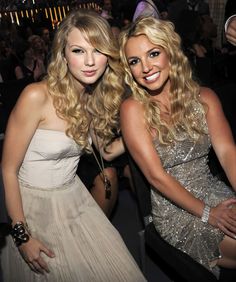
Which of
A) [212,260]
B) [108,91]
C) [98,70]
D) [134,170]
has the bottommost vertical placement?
[212,260]

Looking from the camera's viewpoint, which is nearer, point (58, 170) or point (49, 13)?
point (58, 170)

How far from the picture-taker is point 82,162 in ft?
8.91

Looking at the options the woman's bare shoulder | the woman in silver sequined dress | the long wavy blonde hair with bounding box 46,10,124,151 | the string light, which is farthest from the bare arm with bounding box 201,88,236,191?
the string light

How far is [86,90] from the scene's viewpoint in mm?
2016

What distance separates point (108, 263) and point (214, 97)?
1.05 m

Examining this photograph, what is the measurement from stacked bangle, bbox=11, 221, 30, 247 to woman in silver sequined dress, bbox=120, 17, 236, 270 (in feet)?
2.12

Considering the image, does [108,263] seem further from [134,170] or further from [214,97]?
[214,97]

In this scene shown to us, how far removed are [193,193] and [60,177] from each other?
2.43 feet

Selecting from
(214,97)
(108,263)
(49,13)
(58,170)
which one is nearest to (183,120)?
(214,97)

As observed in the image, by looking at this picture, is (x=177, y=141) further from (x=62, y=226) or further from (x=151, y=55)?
(x=62, y=226)

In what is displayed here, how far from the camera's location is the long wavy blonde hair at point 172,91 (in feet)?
5.77

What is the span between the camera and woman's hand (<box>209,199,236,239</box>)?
5.54ft

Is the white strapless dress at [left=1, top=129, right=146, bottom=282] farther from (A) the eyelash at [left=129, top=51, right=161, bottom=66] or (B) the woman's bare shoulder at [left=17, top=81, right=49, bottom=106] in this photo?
(A) the eyelash at [left=129, top=51, right=161, bottom=66]

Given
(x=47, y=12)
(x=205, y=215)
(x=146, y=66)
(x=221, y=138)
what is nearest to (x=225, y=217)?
(x=205, y=215)
